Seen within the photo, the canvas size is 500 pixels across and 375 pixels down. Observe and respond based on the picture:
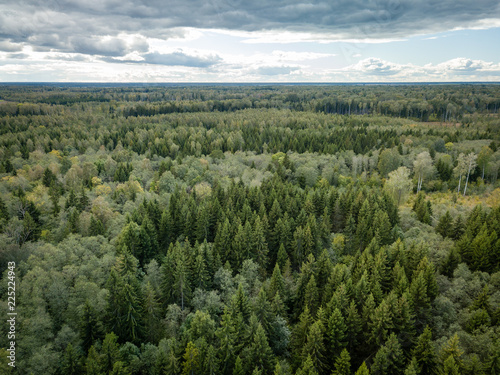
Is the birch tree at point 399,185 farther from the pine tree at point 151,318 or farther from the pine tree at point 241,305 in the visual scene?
the pine tree at point 151,318

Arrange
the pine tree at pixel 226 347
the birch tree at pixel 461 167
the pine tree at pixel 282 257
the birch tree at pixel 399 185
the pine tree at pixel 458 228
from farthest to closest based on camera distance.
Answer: the birch tree at pixel 461 167 → the birch tree at pixel 399 185 → the pine tree at pixel 458 228 → the pine tree at pixel 282 257 → the pine tree at pixel 226 347

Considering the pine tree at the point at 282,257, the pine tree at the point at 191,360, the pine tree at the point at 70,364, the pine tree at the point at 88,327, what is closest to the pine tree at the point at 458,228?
the pine tree at the point at 282,257

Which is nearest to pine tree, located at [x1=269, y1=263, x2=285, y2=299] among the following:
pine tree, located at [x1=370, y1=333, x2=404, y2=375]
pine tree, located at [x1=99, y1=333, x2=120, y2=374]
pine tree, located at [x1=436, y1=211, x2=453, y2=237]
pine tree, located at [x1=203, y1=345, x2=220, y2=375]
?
pine tree, located at [x1=203, y1=345, x2=220, y2=375]

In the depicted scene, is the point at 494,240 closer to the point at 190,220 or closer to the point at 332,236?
the point at 332,236

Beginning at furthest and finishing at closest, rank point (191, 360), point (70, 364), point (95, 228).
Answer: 1. point (95, 228)
2. point (191, 360)
3. point (70, 364)

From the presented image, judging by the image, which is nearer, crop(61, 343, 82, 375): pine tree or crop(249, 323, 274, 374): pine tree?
crop(61, 343, 82, 375): pine tree

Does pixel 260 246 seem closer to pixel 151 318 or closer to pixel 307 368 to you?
pixel 151 318

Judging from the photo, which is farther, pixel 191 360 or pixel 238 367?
pixel 238 367

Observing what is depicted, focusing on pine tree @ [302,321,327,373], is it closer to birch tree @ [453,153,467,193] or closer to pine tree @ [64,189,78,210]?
pine tree @ [64,189,78,210]

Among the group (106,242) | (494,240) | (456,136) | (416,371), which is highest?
(456,136)

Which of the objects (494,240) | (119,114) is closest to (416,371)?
(494,240)

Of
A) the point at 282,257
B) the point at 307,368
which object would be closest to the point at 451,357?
the point at 307,368
